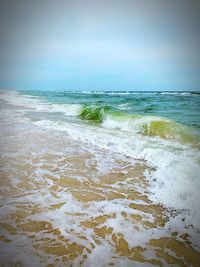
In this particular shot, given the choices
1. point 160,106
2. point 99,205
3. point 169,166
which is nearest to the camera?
point 99,205

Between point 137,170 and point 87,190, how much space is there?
1.44 metres

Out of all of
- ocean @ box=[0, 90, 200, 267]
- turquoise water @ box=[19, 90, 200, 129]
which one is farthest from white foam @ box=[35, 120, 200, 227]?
turquoise water @ box=[19, 90, 200, 129]

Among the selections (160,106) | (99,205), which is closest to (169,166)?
(99,205)

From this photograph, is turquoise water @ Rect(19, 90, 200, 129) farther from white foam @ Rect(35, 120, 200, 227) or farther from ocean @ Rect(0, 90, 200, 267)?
ocean @ Rect(0, 90, 200, 267)

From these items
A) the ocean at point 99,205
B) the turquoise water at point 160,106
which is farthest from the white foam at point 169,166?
the turquoise water at point 160,106

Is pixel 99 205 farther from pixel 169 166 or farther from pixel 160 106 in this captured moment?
pixel 160 106

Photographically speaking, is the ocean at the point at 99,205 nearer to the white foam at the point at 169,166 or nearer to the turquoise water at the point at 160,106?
the white foam at the point at 169,166

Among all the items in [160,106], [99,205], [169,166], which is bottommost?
[99,205]

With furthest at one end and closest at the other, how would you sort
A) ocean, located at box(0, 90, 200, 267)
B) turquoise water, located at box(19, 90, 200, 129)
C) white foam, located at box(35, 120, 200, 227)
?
turquoise water, located at box(19, 90, 200, 129) → white foam, located at box(35, 120, 200, 227) → ocean, located at box(0, 90, 200, 267)

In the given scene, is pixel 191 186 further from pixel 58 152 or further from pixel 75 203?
pixel 58 152

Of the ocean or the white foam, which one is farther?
the white foam

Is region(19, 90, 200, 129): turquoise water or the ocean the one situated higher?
region(19, 90, 200, 129): turquoise water

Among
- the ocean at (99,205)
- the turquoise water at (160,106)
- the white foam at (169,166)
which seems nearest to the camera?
the ocean at (99,205)

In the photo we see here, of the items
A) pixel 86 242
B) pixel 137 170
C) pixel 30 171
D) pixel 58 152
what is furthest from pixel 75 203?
pixel 58 152
